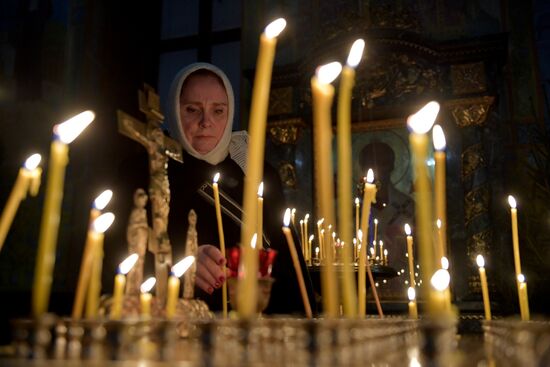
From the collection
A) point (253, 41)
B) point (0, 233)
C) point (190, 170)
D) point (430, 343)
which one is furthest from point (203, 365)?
point (253, 41)

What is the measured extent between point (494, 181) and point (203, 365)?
5483 millimetres

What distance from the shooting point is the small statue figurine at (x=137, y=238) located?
1.12m

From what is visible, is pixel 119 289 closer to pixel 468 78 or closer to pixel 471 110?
pixel 471 110

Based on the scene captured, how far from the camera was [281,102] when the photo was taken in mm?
6336

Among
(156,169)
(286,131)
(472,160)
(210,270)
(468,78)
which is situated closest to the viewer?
(156,169)

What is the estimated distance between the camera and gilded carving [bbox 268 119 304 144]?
6.19 meters

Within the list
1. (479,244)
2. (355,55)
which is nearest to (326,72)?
(355,55)

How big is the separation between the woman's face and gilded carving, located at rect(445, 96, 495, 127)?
386cm

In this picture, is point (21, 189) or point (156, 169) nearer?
point (21, 189)

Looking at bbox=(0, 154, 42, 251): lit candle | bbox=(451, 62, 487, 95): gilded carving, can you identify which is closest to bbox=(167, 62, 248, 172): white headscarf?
bbox=(0, 154, 42, 251): lit candle

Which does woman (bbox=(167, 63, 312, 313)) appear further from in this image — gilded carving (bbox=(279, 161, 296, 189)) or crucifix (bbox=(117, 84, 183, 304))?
gilded carving (bbox=(279, 161, 296, 189))

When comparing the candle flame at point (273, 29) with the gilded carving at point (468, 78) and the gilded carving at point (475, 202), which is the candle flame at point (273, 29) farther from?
the gilded carving at point (468, 78)

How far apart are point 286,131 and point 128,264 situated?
17.3 feet

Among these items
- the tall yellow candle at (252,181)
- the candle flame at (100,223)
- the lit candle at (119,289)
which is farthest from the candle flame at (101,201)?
the tall yellow candle at (252,181)
